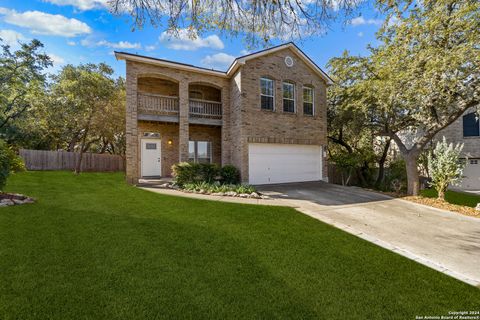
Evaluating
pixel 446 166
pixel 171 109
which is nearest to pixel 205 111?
pixel 171 109

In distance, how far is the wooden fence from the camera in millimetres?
19344

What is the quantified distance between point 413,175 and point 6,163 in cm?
1576

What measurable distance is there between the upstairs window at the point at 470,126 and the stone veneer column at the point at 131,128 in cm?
2214

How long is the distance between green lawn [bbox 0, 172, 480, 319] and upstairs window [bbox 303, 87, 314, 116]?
9.44 meters

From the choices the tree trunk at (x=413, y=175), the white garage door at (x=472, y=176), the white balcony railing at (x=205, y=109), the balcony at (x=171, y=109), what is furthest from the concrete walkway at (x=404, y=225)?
the white garage door at (x=472, y=176)

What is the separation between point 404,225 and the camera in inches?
227

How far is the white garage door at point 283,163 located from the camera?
468 inches

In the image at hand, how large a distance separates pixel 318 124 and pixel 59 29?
12.8m

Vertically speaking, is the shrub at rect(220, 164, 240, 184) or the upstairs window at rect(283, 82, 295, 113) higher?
the upstairs window at rect(283, 82, 295, 113)

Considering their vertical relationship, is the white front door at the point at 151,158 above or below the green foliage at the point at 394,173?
above

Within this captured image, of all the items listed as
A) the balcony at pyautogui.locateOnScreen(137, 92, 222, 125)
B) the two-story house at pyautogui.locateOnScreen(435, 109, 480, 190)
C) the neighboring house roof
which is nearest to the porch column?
the balcony at pyautogui.locateOnScreen(137, 92, 222, 125)

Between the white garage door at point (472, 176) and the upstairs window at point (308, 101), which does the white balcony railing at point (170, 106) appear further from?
the white garage door at point (472, 176)

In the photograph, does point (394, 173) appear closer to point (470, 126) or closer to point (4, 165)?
point (470, 126)

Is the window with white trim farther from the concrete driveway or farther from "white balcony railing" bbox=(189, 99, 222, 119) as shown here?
the concrete driveway
